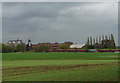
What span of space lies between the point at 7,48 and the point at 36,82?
408 ft

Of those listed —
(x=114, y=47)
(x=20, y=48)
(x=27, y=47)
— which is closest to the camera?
(x=114, y=47)

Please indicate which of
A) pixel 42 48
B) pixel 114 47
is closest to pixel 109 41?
pixel 114 47

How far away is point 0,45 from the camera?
13062cm

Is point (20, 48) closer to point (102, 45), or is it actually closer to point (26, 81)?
point (102, 45)

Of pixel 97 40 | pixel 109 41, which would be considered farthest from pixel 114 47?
pixel 97 40

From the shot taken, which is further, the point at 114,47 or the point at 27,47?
the point at 27,47

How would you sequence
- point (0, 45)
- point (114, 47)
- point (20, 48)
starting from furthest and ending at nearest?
1. point (20, 48)
2. point (0, 45)
3. point (114, 47)

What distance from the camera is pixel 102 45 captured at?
131 m

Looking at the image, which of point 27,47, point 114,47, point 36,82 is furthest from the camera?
point 27,47

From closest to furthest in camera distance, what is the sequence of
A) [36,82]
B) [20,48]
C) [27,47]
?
[36,82] → [20,48] → [27,47]

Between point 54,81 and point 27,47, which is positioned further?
point 27,47

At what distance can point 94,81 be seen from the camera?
1549 cm

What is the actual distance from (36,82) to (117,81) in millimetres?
6317

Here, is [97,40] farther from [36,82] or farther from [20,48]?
[36,82]
